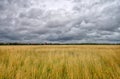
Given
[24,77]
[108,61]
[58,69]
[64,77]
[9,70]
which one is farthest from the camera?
[108,61]

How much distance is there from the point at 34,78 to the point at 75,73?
1101mm

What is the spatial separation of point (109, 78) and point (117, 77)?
0.63ft

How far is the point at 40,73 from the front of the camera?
386 centimetres

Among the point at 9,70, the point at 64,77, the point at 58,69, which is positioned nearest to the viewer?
the point at 64,77

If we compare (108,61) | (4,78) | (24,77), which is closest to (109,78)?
(108,61)

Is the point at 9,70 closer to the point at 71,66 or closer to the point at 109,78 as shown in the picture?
the point at 71,66

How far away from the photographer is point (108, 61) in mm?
5238

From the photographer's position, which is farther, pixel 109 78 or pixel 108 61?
pixel 108 61

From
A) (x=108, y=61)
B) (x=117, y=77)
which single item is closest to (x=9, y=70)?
(x=117, y=77)

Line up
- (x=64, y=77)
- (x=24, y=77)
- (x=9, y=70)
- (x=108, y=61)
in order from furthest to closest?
(x=108, y=61) → (x=9, y=70) → (x=64, y=77) → (x=24, y=77)

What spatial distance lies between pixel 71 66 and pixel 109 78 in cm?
119

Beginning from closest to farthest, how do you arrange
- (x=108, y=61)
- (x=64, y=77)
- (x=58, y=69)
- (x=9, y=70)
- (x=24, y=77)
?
1. (x=24, y=77)
2. (x=64, y=77)
3. (x=9, y=70)
4. (x=58, y=69)
5. (x=108, y=61)

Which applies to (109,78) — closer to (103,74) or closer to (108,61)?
(103,74)

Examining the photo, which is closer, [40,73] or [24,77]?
[24,77]
